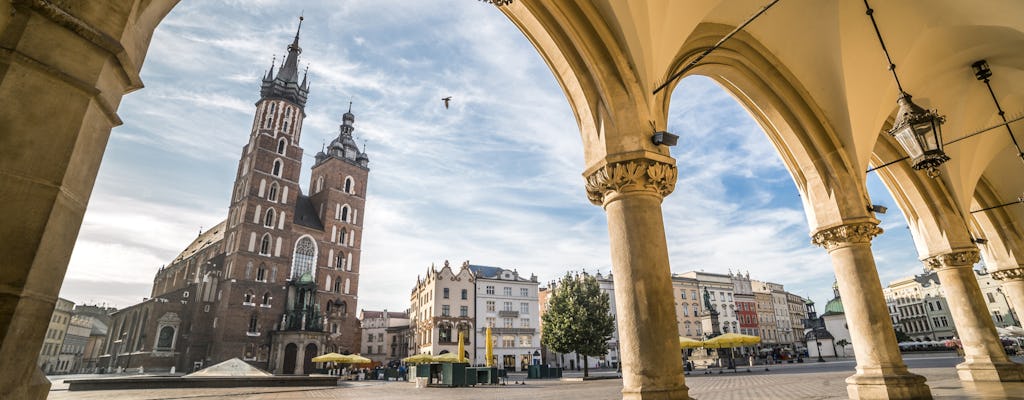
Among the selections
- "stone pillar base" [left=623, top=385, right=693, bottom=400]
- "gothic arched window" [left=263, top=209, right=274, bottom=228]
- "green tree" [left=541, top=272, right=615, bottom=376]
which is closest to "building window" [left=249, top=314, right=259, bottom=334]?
"gothic arched window" [left=263, top=209, right=274, bottom=228]

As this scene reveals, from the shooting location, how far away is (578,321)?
2798 cm

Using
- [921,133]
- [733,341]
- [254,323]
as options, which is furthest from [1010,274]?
[254,323]

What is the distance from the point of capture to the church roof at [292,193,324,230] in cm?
4910

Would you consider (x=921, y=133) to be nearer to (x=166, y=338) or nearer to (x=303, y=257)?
(x=303, y=257)

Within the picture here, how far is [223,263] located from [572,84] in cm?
4734

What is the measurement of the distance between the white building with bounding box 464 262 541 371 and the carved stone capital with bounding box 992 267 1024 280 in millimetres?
36665

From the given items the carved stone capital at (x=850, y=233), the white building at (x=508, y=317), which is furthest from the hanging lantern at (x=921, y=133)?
the white building at (x=508, y=317)

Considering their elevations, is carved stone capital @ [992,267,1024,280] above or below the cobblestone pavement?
above

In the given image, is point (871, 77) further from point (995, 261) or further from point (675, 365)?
point (995, 261)

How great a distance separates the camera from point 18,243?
175 cm

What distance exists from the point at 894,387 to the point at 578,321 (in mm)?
22222

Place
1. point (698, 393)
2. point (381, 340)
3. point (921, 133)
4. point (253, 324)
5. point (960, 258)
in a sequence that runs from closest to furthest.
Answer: point (921, 133)
point (960, 258)
point (698, 393)
point (253, 324)
point (381, 340)

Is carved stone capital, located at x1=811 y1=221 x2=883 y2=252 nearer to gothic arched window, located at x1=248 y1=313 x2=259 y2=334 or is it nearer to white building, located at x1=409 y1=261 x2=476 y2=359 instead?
white building, located at x1=409 y1=261 x2=476 y2=359

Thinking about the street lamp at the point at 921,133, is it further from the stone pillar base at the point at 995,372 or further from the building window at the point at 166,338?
the building window at the point at 166,338
